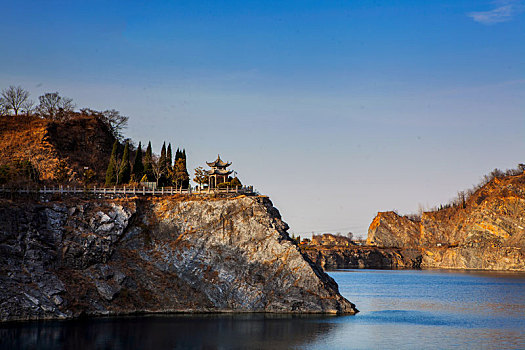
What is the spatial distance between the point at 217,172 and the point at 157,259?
79.9ft

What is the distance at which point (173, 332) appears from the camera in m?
75.2

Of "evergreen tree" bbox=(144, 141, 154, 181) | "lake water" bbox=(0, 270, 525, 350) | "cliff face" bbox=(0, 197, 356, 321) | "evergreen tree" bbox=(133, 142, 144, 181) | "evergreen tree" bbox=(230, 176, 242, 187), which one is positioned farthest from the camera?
"evergreen tree" bbox=(144, 141, 154, 181)

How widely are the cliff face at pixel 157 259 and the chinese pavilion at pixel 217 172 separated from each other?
1244 cm

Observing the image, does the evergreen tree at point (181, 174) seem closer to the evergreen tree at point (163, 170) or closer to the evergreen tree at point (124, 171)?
the evergreen tree at point (163, 170)

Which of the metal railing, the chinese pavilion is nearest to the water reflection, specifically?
the metal railing

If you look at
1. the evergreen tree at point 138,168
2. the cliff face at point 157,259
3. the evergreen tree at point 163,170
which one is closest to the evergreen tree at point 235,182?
the cliff face at point 157,259

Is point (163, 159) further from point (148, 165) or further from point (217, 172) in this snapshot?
point (217, 172)

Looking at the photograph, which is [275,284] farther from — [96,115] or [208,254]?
[96,115]

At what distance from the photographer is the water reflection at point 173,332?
67562 millimetres

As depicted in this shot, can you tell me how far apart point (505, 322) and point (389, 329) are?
23.2m

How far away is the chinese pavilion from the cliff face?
1244cm

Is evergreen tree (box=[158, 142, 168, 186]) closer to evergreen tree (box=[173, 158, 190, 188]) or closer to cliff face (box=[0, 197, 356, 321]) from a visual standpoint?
evergreen tree (box=[173, 158, 190, 188])

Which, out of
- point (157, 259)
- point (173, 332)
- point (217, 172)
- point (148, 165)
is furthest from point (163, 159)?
point (173, 332)

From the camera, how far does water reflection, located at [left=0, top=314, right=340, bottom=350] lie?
6756 cm
